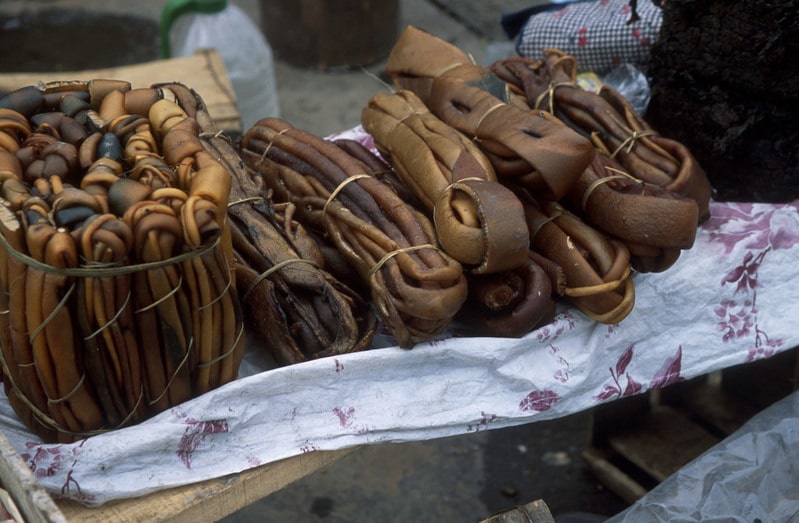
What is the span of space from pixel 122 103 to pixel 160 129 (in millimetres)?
97

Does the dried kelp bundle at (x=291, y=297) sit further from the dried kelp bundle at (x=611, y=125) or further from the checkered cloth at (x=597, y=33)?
the checkered cloth at (x=597, y=33)

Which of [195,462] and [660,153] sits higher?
[660,153]

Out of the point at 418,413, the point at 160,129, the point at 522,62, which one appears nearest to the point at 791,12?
the point at 522,62

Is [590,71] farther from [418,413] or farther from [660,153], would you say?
[418,413]

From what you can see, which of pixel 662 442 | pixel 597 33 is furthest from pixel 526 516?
pixel 597 33

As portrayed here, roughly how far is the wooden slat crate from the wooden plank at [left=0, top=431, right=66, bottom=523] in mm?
1408

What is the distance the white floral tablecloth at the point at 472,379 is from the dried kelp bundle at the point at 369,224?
11 centimetres

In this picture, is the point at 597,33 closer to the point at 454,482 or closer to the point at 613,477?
the point at 613,477

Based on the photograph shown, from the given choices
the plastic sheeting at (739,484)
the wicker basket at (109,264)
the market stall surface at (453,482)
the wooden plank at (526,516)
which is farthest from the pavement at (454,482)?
the wicker basket at (109,264)

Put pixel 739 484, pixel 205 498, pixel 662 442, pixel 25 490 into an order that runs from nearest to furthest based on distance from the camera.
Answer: pixel 25 490
pixel 205 498
pixel 739 484
pixel 662 442

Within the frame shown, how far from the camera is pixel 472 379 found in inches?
50.6

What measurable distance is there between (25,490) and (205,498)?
0.26 m

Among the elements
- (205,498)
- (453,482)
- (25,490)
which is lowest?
(453,482)

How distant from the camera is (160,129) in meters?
1.17
